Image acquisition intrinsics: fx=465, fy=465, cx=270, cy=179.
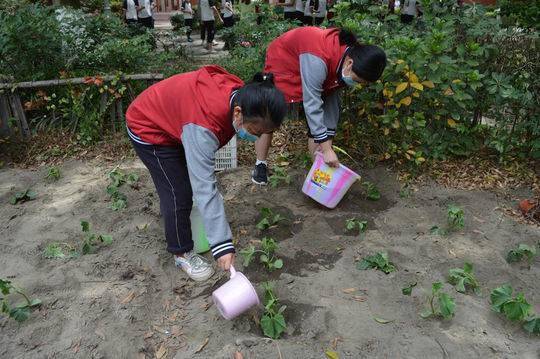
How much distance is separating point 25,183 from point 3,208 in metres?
0.43

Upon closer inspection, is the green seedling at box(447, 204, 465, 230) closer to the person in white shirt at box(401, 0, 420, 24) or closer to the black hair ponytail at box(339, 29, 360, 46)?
the black hair ponytail at box(339, 29, 360, 46)

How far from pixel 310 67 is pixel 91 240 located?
177 cm

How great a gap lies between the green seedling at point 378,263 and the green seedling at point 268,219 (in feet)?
2.28

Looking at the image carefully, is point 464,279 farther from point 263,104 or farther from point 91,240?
point 91,240

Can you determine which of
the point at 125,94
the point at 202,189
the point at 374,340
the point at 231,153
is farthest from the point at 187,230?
the point at 125,94

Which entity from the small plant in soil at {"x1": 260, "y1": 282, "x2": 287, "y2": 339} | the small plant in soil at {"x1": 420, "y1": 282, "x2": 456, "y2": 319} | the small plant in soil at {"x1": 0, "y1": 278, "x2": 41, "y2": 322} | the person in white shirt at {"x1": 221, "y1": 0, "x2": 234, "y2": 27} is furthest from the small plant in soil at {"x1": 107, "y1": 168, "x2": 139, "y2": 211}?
the person in white shirt at {"x1": 221, "y1": 0, "x2": 234, "y2": 27}

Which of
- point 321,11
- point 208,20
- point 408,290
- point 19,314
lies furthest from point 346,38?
point 208,20

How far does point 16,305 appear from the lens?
2412mm

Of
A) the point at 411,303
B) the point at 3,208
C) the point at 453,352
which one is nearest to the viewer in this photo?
the point at 453,352

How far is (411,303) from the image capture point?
2.38 meters

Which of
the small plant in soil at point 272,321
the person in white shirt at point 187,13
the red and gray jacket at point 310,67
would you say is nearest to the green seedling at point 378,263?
the small plant in soil at point 272,321

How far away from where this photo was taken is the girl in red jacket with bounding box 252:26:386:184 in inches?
109

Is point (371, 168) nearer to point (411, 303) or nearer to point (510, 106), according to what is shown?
point (510, 106)

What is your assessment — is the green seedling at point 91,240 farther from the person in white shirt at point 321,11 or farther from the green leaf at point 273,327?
the person in white shirt at point 321,11
